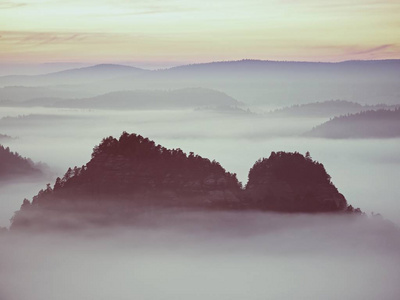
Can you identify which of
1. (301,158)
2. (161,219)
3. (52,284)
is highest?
(301,158)

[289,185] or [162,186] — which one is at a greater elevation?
[289,185]

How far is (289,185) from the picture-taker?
6009 inches

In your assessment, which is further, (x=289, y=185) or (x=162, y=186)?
(x=289, y=185)

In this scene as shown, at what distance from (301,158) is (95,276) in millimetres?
34325

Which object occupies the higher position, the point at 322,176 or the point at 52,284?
the point at 322,176

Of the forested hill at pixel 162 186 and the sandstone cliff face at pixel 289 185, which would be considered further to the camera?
the sandstone cliff face at pixel 289 185

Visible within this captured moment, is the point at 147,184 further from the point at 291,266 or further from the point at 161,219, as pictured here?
the point at 291,266

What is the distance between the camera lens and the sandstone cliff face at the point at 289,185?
497 feet

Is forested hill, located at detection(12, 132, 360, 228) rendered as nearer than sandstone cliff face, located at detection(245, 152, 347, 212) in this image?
Yes

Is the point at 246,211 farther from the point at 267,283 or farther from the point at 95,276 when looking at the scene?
the point at 95,276

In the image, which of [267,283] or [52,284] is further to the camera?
[267,283]

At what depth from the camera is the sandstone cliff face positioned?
5960 inches

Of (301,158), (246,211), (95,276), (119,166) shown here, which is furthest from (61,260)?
(301,158)

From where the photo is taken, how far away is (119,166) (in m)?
151
